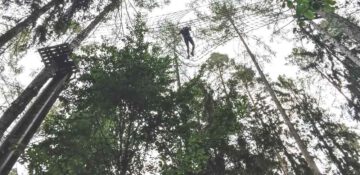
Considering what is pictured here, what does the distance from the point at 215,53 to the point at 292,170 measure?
21.7 ft

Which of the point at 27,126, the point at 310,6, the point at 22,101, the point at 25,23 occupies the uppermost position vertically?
the point at 25,23

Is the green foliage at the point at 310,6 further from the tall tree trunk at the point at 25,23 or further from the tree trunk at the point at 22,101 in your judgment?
the tall tree trunk at the point at 25,23

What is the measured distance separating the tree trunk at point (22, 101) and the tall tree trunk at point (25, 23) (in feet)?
3.68

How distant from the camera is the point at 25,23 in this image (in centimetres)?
732

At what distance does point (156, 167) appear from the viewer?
7.53 meters

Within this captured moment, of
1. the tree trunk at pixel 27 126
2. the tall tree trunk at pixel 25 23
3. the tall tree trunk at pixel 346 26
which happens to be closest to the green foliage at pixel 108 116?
the tree trunk at pixel 27 126

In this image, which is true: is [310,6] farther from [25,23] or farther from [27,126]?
[25,23]

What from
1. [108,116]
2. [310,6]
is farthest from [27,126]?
[310,6]

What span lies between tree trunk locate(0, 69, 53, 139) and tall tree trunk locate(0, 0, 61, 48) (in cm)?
112

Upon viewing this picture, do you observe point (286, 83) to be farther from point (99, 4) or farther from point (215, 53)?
point (99, 4)

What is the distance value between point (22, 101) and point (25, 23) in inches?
70.5

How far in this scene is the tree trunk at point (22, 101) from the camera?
6.11 meters

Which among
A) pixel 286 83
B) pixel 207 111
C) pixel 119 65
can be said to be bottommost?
pixel 119 65

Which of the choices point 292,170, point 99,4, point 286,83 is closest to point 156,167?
point 99,4
